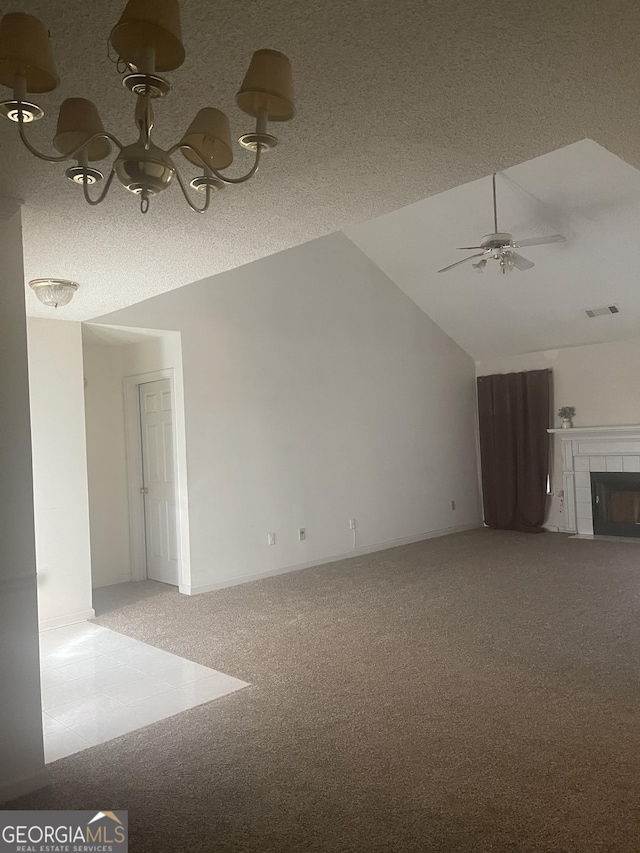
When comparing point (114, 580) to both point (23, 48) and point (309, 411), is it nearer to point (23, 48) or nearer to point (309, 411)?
point (309, 411)

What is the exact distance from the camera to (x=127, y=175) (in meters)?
1.55

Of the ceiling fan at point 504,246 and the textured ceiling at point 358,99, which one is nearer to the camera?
the textured ceiling at point 358,99

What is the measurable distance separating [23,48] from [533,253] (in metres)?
6.33

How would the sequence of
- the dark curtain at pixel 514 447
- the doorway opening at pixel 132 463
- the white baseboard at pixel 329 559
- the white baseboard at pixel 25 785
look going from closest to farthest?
the white baseboard at pixel 25 785 < the white baseboard at pixel 329 559 < the doorway opening at pixel 132 463 < the dark curtain at pixel 514 447

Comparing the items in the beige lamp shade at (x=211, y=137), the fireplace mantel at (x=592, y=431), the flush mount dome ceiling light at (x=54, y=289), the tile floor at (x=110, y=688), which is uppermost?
the flush mount dome ceiling light at (x=54, y=289)

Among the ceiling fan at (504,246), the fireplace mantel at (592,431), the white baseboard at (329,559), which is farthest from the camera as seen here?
the fireplace mantel at (592,431)

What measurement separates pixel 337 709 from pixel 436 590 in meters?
2.51

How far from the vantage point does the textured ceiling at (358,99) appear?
1590mm

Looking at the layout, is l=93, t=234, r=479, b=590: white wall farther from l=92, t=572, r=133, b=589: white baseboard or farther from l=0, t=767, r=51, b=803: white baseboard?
l=0, t=767, r=51, b=803: white baseboard

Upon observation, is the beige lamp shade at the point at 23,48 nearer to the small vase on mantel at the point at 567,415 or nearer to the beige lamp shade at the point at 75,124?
the beige lamp shade at the point at 75,124

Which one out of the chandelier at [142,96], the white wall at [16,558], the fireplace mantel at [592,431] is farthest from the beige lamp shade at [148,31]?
the fireplace mantel at [592,431]

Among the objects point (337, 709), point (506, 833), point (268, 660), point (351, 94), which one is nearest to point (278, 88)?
point (351, 94)

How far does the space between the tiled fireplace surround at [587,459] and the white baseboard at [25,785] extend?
699cm

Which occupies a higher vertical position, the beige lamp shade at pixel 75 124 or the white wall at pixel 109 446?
the beige lamp shade at pixel 75 124
